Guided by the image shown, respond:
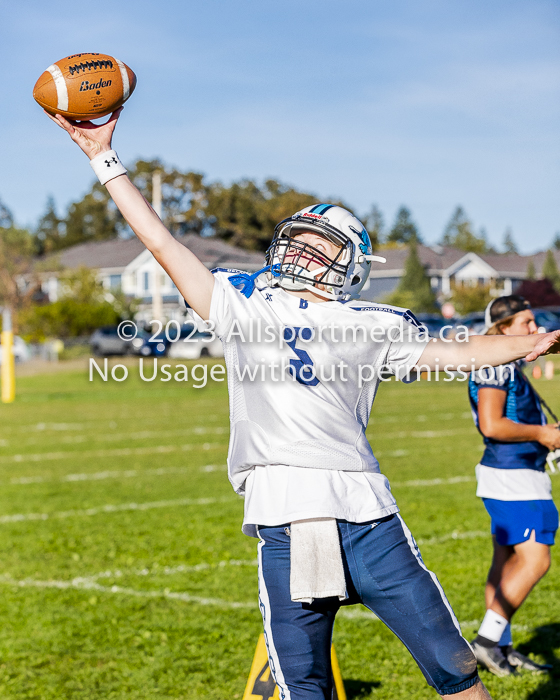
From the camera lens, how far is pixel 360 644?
4988mm

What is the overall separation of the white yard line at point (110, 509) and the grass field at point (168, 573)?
24 millimetres

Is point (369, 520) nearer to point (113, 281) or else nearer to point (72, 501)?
point (72, 501)

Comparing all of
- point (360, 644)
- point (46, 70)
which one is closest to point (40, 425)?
point (360, 644)

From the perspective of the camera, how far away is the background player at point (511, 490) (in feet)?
14.9

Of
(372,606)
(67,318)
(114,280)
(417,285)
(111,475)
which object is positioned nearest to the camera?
(372,606)

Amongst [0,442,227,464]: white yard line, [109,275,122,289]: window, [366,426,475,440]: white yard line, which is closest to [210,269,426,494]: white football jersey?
[0,442,227,464]: white yard line

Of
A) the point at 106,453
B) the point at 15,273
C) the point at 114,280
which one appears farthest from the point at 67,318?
the point at 106,453

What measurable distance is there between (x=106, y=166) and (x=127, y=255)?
2070 inches

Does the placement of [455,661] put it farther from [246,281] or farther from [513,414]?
[513,414]

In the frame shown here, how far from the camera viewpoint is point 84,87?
286cm

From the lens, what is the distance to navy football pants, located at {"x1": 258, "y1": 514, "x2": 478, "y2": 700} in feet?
8.52

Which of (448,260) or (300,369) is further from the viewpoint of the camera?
(448,260)

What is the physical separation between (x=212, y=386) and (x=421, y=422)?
1209 cm

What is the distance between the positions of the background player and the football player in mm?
1803
